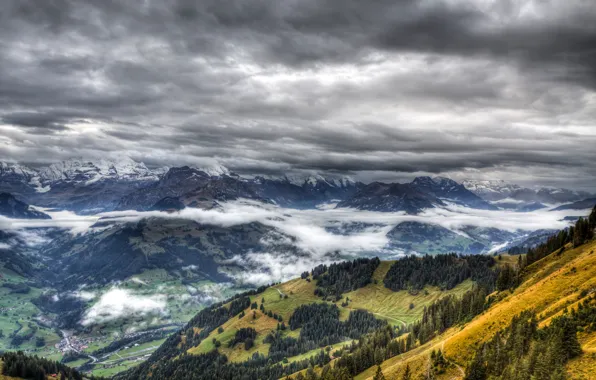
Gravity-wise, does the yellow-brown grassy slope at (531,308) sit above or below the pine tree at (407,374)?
above

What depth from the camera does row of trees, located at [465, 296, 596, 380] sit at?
2987 inches

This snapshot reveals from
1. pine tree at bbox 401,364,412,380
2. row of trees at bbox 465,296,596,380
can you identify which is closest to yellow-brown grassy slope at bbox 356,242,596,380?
pine tree at bbox 401,364,412,380

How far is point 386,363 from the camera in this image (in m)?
169

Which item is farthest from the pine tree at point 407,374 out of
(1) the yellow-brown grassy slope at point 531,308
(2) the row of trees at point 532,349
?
(2) the row of trees at point 532,349

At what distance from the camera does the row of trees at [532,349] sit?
75.9m

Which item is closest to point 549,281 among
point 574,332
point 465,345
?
point 465,345

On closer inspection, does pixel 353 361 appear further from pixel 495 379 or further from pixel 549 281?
pixel 495 379

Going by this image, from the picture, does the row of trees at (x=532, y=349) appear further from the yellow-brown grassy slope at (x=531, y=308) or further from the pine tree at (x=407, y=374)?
the pine tree at (x=407, y=374)

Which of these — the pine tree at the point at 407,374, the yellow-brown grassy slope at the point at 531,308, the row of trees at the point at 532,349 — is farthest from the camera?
the pine tree at the point at 407,374

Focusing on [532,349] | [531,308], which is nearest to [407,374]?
[531,308]

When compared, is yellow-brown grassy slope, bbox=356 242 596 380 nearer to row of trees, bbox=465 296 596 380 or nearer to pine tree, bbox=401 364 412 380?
pine tree, bbox=401 364 412 380

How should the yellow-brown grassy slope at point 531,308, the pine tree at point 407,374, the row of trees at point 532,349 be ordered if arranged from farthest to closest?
the pine tree at point 407,374 < the yellow-brown grassy slope at point 531,308 < the row of trees at point 532,349

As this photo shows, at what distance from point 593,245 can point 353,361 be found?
109711 millimetres

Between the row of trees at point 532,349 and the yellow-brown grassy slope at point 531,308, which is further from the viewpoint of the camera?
the yellow-brown grassy slope at point 531,308
